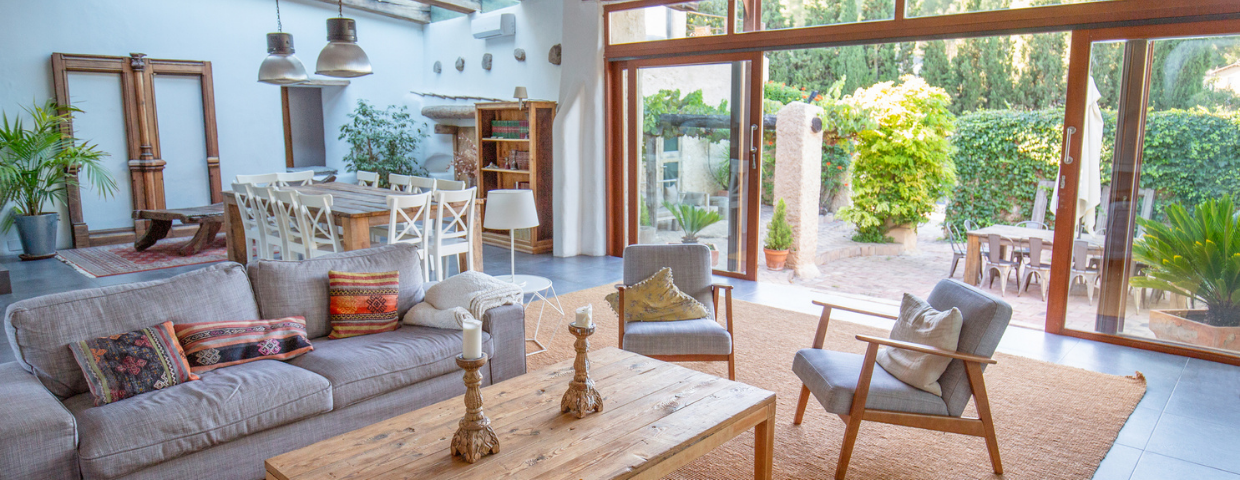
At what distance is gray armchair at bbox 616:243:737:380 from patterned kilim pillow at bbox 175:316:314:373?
145 cm

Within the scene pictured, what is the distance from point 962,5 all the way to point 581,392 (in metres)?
3.79

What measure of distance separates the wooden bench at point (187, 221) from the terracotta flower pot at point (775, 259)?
5379mm

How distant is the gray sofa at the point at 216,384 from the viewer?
224cm

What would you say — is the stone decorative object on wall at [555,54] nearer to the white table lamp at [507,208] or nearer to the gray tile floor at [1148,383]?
the gray tile floor at [1148,383]

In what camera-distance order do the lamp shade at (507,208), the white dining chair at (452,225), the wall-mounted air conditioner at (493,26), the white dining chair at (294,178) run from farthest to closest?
1. the wall-mounted air conditioner at (493,26)
2. the white dining chair at (294,178)
3. the white dining chair at (452,225)
4. the lamp shade at (507,208)

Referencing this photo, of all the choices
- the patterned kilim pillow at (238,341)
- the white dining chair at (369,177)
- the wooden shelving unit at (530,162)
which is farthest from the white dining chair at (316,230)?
the wooden shelving unit at (530,162)

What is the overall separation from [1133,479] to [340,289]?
3271mm

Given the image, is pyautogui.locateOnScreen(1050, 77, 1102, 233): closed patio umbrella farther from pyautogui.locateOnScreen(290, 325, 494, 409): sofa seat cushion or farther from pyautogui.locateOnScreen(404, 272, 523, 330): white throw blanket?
pyautogui.locateOnScreen(290, 325, 494, 409): sofa seat cushion

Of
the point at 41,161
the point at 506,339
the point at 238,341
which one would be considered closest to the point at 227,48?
the point at 41,161

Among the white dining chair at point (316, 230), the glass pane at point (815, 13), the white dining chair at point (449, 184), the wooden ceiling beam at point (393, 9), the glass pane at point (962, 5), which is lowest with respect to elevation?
the white dining chair at point (316, 230)

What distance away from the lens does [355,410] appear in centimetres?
287

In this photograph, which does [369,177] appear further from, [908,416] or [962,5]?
[908,416]

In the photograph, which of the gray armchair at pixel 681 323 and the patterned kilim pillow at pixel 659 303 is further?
A: the patterned kilim pillow at pixel 659 303

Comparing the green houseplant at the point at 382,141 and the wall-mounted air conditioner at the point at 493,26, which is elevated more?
the wall-mounted air conditioner at the point at 493,26
